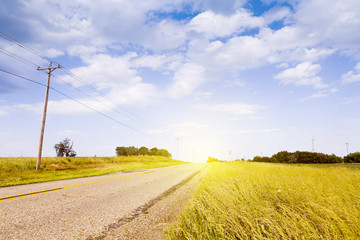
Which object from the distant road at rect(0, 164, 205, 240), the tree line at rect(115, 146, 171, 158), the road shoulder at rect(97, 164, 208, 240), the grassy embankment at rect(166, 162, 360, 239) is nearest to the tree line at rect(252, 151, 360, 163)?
the tree line at rect(115, 146, 171, 158)

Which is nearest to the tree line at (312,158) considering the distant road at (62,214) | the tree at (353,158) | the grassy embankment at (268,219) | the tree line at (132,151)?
the tree at (353,158)

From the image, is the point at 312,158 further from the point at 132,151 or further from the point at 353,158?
the point at 132,151

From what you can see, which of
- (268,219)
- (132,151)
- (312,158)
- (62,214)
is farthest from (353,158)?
(62,214)

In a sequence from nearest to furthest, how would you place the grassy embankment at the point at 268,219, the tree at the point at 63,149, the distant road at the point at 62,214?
the grassy embankment at the point at 268,219 < the distant road at the point at 62,214 < the tree at the point at 63,149

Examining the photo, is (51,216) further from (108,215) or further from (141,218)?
(141,218)

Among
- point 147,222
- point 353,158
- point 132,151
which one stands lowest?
point 353,158

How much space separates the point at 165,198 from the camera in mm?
5992

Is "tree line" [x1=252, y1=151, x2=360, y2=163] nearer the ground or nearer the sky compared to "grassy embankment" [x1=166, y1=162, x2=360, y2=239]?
nearer the ground

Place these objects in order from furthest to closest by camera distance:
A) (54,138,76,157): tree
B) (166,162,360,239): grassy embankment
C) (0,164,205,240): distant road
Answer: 1. (54,138,76,157): tree
2. (0,164,205,240): distant road
3. (166,162,360,239): grassy embankment

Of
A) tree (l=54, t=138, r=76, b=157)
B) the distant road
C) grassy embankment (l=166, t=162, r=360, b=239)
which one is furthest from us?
tree (l=54, t=138, r=76, b=157)

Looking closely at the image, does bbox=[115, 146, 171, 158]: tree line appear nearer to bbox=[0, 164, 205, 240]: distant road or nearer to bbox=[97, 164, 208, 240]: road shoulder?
bbox=[0, 164, 205, 240]: distant road

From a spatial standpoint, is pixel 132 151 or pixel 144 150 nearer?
pixel 132 151

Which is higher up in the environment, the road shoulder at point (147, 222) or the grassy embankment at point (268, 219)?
the grassy embankment at point (268, 219)

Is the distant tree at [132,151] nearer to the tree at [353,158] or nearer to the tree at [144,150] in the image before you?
the tree at [144,150]
